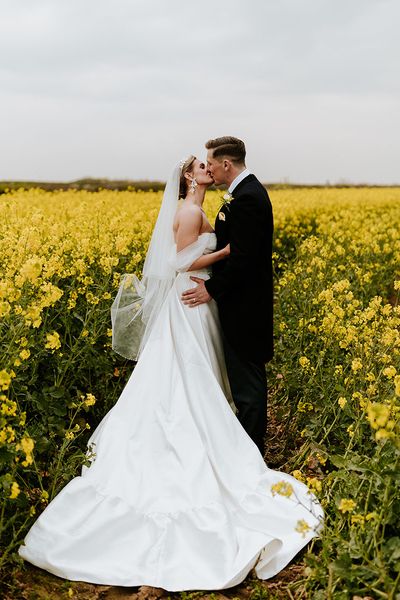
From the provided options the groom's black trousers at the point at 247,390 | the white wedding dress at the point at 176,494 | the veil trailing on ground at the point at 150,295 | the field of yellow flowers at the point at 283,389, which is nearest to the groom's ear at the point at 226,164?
the veil trailing on ground at the point at 150,295

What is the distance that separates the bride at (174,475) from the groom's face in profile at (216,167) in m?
0.08

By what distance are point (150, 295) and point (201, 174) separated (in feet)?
3.13

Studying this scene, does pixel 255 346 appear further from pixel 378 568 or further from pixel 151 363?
pixel 378 568

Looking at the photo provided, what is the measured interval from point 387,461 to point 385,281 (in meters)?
5.46

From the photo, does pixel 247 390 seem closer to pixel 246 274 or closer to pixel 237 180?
pixel 246 274

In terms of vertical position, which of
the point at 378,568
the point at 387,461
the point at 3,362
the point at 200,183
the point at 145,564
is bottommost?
the point at 145,564

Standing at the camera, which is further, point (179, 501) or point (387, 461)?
point (179, 501)

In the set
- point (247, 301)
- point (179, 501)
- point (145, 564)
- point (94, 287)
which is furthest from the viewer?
point (94, 287)

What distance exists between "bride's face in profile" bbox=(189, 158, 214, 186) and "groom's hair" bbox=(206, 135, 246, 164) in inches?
6.4

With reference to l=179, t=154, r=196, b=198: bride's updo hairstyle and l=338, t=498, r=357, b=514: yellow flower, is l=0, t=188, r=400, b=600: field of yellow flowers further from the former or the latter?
l=179, t=154, r=196, b=198: bride's updo hairstyle

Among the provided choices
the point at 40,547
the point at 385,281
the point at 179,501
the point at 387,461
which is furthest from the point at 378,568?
the point at 385,281

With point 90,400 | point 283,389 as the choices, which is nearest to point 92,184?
point 283,389

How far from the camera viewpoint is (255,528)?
395 cm

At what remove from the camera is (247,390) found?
4.95 m
